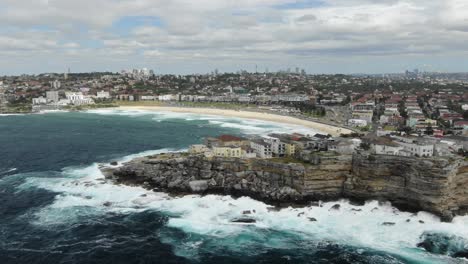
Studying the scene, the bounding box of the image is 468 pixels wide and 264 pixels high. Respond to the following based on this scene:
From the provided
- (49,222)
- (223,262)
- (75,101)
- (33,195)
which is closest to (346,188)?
(223,262)

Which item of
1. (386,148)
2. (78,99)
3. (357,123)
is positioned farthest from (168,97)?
(386,148)

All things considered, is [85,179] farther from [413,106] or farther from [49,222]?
[413,106]

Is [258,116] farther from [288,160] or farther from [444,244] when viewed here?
[444,244]

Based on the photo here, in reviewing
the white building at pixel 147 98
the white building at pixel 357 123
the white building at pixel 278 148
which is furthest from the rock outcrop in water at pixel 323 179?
the white building at pixel 147 98

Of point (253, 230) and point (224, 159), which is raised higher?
point (224, 159)

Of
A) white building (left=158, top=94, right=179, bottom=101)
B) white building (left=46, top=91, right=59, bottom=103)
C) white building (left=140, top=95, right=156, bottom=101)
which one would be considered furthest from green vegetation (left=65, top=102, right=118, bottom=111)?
white building (left=158, top=94, right=179, bottom=101)

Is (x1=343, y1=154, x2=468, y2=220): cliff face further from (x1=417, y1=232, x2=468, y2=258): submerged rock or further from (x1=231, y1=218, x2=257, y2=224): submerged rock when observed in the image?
(x1=231, y1=218, x2=257, y2=224): submerged rock

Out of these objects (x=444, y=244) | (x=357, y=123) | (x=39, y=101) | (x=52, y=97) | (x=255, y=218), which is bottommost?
(x=444, y=244)
